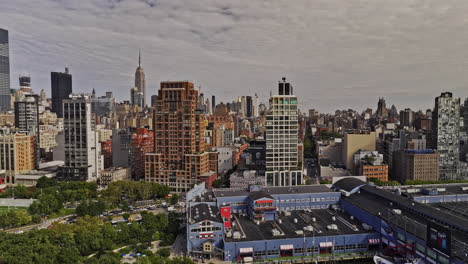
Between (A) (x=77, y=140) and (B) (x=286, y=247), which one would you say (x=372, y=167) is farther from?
(A) (x=77, y=140)

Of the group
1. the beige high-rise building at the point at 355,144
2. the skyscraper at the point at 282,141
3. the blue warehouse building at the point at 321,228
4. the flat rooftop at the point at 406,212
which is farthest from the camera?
the beige high-rise building at the point at 355,144

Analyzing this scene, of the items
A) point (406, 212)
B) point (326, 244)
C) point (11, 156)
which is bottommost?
point (326, 244)

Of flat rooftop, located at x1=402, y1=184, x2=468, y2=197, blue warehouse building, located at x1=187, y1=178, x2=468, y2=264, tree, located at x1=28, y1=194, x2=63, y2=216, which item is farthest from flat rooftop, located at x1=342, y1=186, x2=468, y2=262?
tree, located at x1=28, y1=194, x2=63, y2=216

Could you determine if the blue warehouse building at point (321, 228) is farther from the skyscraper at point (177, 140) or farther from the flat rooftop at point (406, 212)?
the skyscraper at point (177, 140)

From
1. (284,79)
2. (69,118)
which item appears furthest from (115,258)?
(69,118)

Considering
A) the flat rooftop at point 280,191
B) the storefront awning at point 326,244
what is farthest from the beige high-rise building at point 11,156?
the storefront awning at point 326,244

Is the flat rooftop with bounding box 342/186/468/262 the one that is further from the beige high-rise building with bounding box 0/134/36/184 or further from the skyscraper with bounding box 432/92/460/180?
the beige high-rise building with bounding box 0/134/36/184

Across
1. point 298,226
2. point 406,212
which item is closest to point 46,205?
point 298,226
